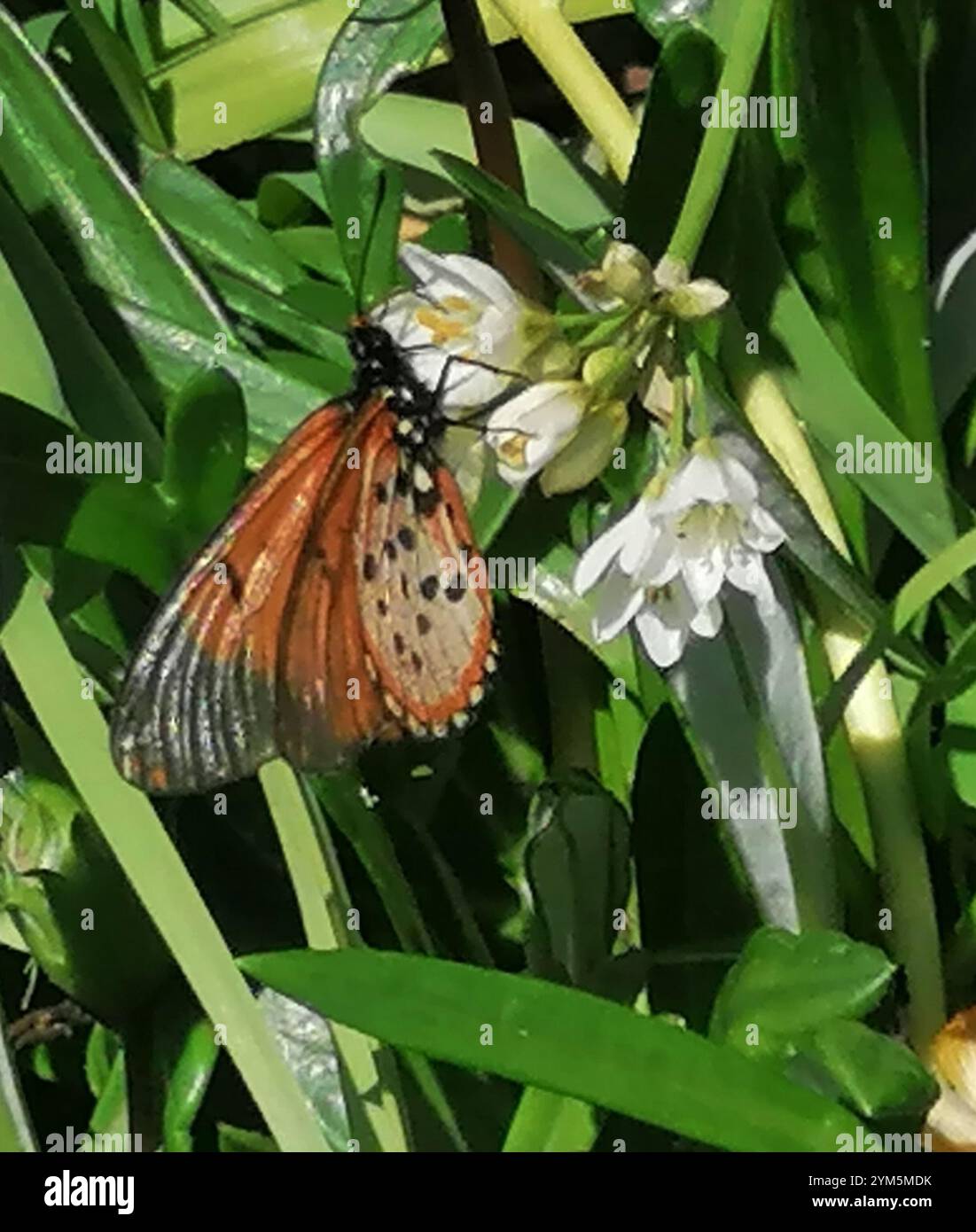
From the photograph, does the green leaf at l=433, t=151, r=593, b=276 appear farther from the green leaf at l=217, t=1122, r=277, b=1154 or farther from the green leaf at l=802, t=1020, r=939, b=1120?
the green leaf at l=217, t=1122, r=277, b=1154

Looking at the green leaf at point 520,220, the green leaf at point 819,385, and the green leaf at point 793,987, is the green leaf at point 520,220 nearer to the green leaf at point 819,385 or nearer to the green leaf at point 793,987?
the green leaf at point 819,385

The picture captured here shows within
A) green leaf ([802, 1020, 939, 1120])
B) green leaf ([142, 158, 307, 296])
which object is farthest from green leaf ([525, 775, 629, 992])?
green leaf ([142, 158, 307, 296])

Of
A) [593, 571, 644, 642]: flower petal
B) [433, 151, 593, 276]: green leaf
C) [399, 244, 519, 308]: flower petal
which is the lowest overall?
[593, 571, 644, 642]: flower petal

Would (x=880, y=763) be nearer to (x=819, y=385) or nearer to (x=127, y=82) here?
(x=819, y=385)

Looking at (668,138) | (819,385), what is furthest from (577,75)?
(819,385)

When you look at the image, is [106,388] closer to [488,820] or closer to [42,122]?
[42,122]
